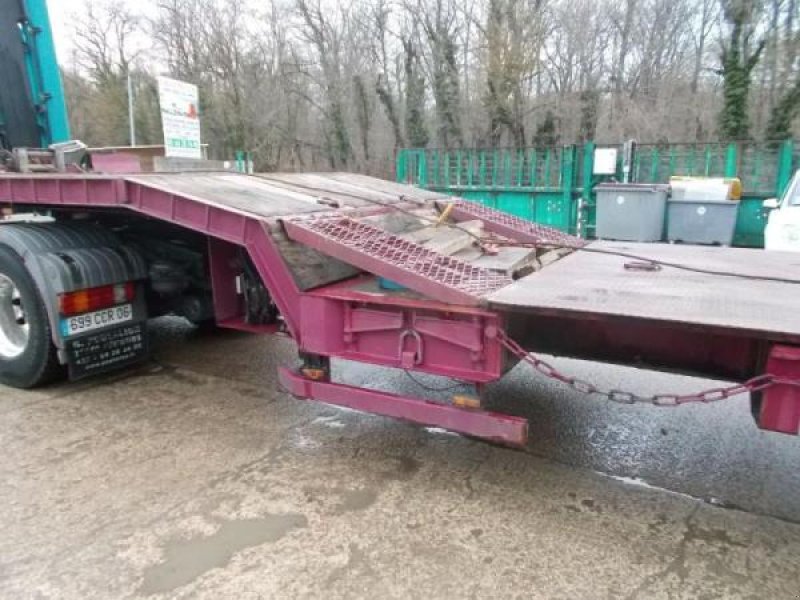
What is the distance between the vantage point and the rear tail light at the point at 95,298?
155 inches

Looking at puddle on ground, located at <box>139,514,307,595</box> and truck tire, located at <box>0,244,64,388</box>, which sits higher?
truck tire, located at <box>0,244,64,388</box>

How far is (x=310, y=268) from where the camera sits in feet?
10.9

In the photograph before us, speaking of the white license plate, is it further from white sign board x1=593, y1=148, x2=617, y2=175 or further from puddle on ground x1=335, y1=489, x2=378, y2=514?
white sign board x1=593, y1=148, x2=617, y2=175

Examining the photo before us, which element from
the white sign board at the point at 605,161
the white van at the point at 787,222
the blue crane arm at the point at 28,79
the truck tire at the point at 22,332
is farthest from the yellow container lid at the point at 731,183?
the truck tire at the point at 22,332

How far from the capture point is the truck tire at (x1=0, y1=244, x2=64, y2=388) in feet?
13.5

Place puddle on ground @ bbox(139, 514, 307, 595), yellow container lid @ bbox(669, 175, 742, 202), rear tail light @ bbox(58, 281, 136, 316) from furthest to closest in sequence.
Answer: yellow container lid @ bbox(669, 175, 742, 202) < rear tail light @ bbox(58, 281, 136, 316) < puddle on ground @ bbox(139, 514, 307, 595)

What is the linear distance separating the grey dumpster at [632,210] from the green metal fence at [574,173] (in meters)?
0.72

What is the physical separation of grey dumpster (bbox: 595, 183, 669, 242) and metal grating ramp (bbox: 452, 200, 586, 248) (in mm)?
5841

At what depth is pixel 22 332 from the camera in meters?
4.44

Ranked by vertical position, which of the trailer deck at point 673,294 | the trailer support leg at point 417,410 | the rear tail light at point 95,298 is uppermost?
the trailer deck at point 673,294

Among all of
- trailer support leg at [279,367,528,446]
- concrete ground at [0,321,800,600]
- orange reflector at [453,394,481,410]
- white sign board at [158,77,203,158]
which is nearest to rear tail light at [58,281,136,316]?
concrete ground at [0,321,800,600]

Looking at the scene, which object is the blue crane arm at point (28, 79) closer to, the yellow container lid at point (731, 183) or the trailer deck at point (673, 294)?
the trailer deck at point (673, 294)

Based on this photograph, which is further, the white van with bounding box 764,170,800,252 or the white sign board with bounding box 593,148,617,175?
the white sign board with bounding box 593,148,617,175

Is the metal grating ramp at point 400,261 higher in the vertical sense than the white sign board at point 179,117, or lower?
lower
